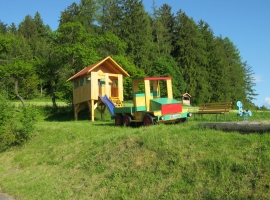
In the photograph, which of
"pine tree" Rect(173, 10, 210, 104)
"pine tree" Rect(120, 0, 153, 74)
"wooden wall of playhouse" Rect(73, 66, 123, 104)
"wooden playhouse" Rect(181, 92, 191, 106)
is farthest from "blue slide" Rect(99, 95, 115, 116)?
"pine tree" Rect(173, 10, 210, 104)

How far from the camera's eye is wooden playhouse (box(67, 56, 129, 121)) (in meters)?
22.7

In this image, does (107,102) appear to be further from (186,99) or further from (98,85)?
(186,99)

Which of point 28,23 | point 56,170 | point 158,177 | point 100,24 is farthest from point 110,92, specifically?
point 28,23

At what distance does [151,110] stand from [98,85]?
10522 mm

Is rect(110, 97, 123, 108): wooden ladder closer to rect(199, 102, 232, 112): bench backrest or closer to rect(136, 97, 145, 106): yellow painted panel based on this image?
rect(136, 97, 145, 106): yellow painted panel

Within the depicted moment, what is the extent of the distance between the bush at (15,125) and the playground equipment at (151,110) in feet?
17.2

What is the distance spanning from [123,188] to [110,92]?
1768 centimetres

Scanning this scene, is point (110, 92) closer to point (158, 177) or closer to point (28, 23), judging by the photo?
→ point (158, 177)

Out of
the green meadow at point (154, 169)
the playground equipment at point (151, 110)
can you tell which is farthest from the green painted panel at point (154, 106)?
the green meadow at point (154, 169)

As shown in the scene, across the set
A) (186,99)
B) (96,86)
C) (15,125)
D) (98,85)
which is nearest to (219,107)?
(96,86)

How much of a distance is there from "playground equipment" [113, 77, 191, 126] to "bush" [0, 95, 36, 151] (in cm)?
523

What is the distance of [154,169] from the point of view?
7.51 meters

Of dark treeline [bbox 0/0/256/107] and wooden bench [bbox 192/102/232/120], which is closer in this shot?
wooden bench [bbox 192/102/232/120]

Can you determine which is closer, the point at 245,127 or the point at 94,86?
the point at 245,127
